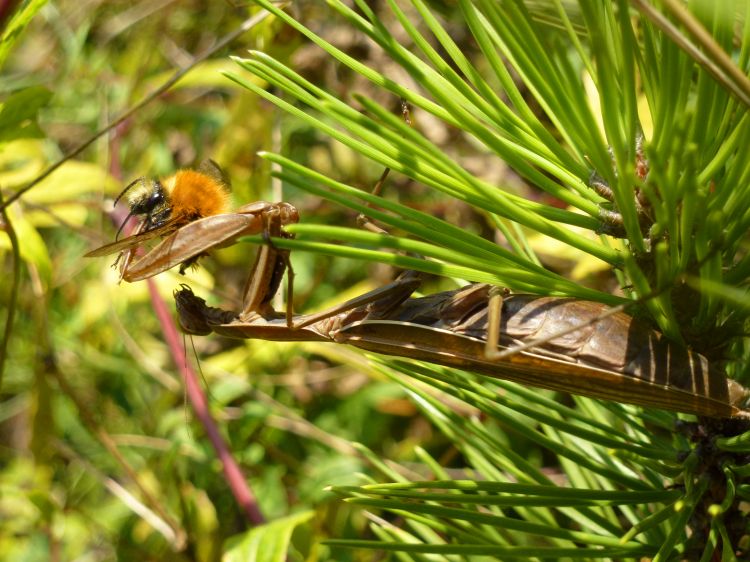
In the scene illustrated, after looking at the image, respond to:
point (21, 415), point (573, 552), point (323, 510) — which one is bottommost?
point (21, 415)

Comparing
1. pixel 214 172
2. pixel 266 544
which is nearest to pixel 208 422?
pixel 266 544

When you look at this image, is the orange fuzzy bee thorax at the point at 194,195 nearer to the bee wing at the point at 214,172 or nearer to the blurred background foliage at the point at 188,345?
the bee wing at the point at 214,172

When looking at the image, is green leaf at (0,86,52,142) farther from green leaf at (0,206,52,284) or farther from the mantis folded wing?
the mantis folded wing

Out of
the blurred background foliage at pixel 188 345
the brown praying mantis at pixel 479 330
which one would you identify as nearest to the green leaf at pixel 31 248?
the blurred background foliage at pixel 188 345

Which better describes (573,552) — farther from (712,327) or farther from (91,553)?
(91,553)

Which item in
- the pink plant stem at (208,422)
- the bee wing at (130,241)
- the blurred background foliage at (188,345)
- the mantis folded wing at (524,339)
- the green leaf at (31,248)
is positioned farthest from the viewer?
the blurred background foliage at (188,345)

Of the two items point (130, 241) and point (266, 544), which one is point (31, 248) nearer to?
point (130, 241)

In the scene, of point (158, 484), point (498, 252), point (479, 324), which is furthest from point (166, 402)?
point (498, 252)
